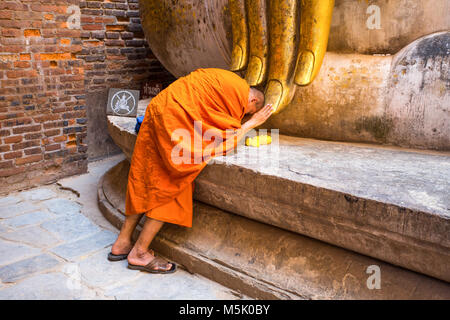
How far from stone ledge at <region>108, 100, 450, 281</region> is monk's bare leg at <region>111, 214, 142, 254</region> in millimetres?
385

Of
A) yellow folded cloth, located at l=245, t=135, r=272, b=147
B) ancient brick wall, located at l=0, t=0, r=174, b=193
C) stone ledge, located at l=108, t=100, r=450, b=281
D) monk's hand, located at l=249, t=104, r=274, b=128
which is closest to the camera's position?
stone ledge, located at l=108, t=100, r=450, b=281

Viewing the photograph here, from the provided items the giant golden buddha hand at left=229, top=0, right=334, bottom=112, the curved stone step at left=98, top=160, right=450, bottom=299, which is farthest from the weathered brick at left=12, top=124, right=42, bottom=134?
the giant golden buddha hand at left=229, top=0, right=334, bottom=112

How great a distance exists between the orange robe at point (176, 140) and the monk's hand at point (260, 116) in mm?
108

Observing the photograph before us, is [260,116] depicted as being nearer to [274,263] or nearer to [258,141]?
[258,141]

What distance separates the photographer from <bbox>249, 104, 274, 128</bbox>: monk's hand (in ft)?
8.01

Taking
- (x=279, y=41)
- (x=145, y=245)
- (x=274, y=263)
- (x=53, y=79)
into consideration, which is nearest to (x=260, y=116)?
(x=279, y=41)

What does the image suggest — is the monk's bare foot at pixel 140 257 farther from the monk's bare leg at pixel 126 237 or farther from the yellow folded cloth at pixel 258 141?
the yellow folded cloth at pixel 258 141

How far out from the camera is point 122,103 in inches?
134

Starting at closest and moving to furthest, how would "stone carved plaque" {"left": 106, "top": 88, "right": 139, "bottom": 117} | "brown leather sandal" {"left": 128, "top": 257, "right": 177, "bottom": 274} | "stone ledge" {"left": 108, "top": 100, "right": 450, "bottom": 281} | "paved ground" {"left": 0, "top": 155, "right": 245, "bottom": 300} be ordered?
"stone ledge" {"left": 108, "top": 100, "right": 450, "bottom": 281} < "paved ground" {"left": 0, "top": 155, "right": 245, "bottom": 300} < "brown leather sandal" {"left": 128, "top": 257, "right": 177, "bottom": 274} < "stone carved plaque" {"left": 106, "top": 88, "right": 139, "bottom": 117}

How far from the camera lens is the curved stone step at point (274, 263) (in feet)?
5.86

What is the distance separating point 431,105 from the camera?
232cm

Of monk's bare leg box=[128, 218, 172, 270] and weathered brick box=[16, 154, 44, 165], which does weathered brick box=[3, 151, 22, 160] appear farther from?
monk's bare leg box=[128, 218, 172, 270]

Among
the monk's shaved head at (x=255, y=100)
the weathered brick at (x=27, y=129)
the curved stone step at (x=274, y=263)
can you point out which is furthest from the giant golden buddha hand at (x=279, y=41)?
the weathered brick at (x=27, y=129)

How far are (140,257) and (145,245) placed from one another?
0.25ft
